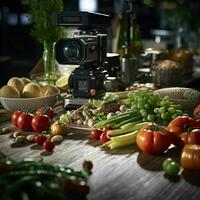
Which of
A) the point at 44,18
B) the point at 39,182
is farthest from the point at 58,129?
the point at 44,18

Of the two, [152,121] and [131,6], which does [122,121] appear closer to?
[152,121]

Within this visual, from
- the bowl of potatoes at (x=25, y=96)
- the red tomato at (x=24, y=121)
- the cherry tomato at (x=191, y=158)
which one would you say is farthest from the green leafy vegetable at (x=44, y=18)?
the cherry tomato at (x=191, y=158)

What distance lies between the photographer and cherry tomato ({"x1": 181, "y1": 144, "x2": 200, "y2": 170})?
5.39 feet

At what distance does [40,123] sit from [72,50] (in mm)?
543

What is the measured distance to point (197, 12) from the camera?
7766mm

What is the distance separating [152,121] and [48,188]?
2.96 ft

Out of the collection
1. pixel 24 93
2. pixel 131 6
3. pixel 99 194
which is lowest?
pixel 99 194

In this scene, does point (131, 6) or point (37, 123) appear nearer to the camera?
point (37, 123)

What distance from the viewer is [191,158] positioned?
1647mm

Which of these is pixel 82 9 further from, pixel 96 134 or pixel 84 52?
pixel 96 134

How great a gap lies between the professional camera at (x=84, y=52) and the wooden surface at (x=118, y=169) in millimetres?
486

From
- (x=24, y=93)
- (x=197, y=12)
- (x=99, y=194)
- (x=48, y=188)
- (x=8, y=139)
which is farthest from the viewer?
(x=197, y=12)

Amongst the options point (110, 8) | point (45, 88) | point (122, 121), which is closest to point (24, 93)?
point (45, 88)

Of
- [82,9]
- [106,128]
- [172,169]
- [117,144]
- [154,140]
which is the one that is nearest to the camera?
[172,169]
